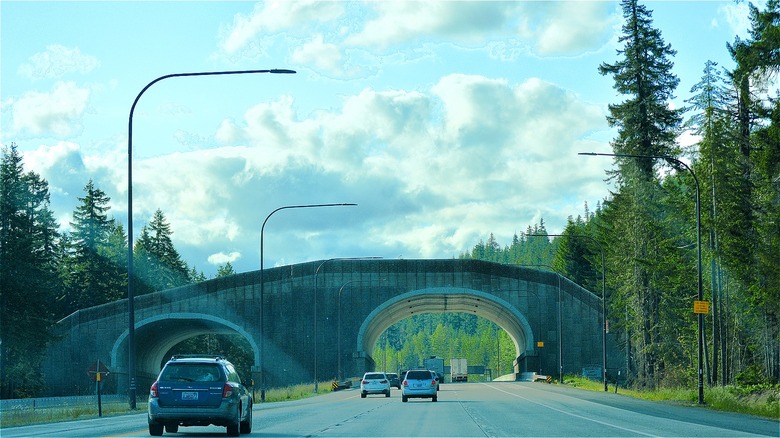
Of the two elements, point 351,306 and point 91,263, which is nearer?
point 351,306

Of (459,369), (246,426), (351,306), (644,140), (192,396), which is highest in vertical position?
(644,140)

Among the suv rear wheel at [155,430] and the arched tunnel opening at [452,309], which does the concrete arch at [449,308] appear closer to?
the arched tunnel opening at [452,309]

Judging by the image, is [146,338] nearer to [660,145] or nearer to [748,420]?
[660,145]

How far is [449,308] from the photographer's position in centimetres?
11731

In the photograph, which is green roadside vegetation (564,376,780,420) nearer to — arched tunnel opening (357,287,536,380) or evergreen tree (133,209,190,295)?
arched tunnel opening (357,287,536,380)

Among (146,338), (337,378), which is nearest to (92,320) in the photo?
(146,338)

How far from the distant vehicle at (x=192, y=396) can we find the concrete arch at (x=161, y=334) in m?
64.7

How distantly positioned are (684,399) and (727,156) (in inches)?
→ 456

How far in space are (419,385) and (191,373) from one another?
90.5 ft

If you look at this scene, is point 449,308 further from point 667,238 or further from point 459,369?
point 667,238

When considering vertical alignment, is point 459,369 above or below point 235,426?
below

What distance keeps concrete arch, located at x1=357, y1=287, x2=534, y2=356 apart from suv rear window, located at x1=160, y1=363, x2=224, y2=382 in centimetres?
7009

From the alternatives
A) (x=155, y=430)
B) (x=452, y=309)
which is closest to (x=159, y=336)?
(x=452, y=309)

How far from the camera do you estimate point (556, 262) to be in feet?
490
